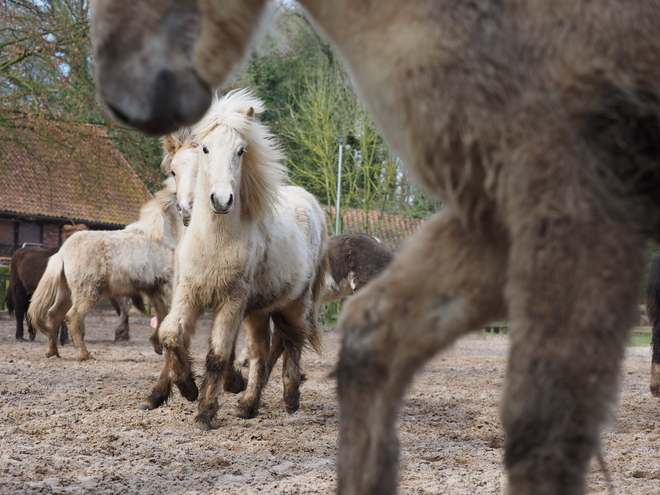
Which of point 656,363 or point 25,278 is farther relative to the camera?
point 25,278

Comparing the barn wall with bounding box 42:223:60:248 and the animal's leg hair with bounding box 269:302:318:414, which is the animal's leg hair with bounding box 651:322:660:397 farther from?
the barn wall with bounding box 42:223:60:248

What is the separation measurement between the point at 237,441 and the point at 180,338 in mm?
954

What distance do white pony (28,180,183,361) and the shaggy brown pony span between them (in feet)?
29.6

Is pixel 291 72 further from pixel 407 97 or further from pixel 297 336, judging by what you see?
pixel 407 97

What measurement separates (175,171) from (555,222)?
20.7ft

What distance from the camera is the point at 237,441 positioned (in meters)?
4.94

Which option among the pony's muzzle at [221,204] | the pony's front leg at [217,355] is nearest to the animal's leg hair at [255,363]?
the pony's front leg at [217,355]

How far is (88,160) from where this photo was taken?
46.8ft

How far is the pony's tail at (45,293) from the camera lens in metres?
10.8

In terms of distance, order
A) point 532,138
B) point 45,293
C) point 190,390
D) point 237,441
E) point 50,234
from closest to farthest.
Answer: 1. point 532,138
2. point 237,441
3. point 190,390
4. point 45,293
5. point 50,234

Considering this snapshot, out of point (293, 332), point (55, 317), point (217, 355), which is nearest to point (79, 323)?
point (55, 317)

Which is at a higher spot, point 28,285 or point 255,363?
point 28,285

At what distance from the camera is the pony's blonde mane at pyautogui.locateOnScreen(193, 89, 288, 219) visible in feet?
18.8

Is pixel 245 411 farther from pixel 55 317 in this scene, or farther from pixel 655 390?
pixel 55 317
